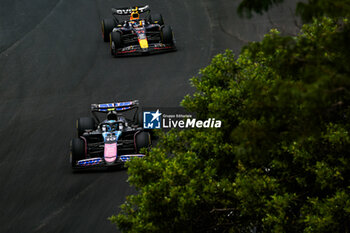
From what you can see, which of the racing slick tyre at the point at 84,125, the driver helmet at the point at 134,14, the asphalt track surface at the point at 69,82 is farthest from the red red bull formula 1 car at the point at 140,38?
the racing slick tyre at the point at 84,125

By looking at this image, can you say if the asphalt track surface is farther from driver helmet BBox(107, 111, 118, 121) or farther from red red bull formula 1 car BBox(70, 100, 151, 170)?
driver helmet BBox(107, 111, 118, 121)

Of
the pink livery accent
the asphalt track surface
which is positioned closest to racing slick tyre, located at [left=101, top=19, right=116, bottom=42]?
the asphalt track surface

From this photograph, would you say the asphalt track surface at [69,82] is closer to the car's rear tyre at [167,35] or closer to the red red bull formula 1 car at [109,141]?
the red red bull formula 1 car at [109,141]

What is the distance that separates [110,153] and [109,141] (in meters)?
0.53

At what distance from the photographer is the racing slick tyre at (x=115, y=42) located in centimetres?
3191

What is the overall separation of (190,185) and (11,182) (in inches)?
448

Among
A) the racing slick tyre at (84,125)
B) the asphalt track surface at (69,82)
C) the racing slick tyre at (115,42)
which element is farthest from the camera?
the racing slick tyre at (115,42)

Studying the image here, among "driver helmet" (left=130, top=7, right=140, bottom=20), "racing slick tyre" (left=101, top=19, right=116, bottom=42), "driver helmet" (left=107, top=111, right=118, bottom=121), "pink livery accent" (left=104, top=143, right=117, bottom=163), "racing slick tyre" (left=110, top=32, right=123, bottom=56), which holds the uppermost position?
"driver helmet" (left=130, top=7, right=140, bottom=20)

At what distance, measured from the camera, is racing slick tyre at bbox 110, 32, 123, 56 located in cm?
3191

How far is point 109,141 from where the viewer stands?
69.1 ft

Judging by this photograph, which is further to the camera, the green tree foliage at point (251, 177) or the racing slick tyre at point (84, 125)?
the racing slick tyre at point (84, 125)

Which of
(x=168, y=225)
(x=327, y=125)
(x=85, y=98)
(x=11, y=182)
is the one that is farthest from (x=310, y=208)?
(x=85, y=98)

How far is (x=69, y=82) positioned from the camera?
30.9 meters

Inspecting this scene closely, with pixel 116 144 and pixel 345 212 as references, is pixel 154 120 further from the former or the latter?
pixel 345 212
